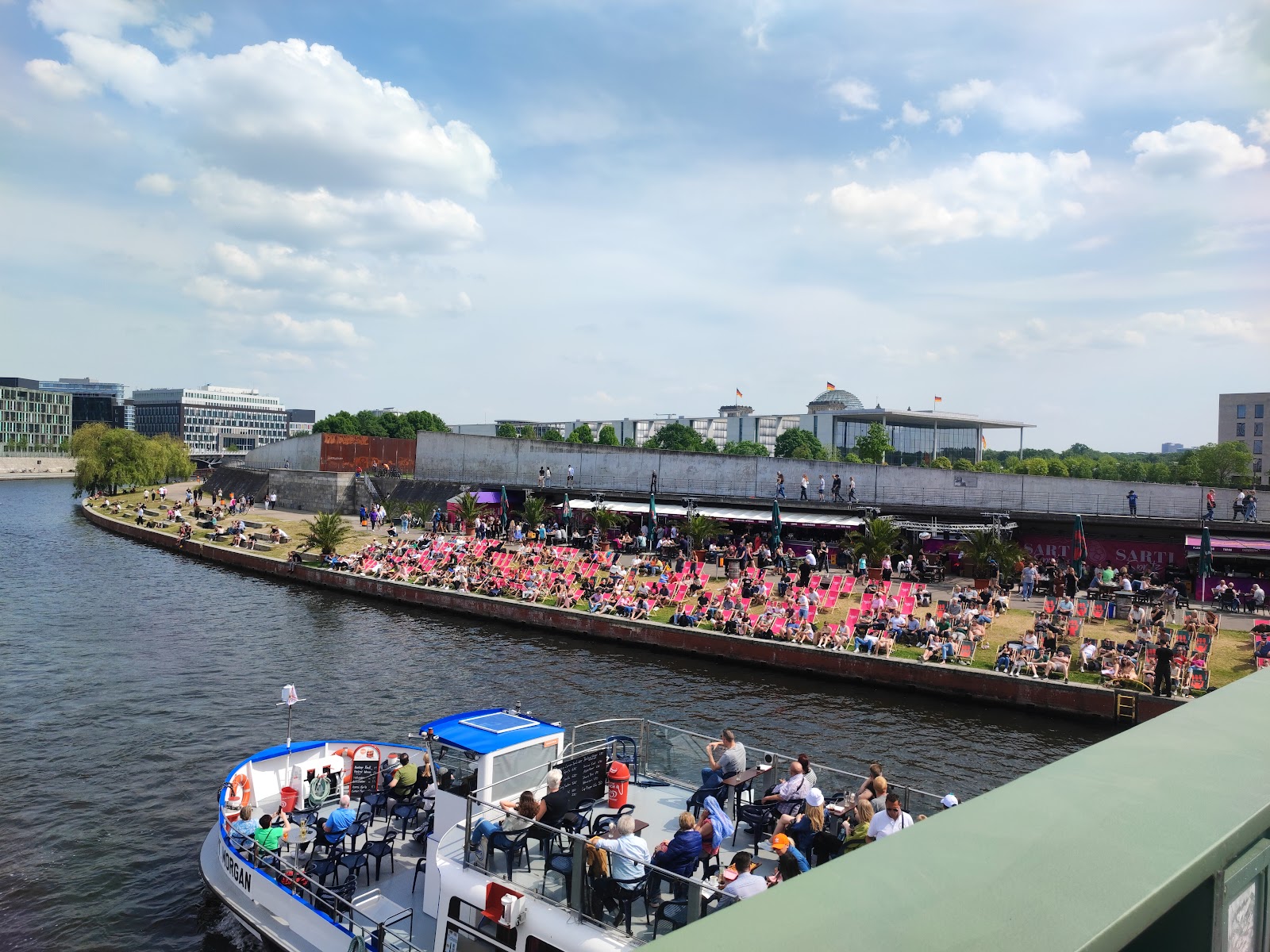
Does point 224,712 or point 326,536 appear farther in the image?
point 326,536

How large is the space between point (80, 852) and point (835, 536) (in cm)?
3254

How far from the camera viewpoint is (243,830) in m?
13.3

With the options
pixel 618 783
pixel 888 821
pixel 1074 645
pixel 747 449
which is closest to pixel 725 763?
pixel 618 783

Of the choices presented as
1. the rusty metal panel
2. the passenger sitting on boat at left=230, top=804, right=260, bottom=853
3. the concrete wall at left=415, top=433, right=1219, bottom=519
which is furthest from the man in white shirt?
the rusty metal panel

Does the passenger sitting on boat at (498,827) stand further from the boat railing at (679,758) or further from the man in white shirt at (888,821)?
the man in white shirt at (888,821)

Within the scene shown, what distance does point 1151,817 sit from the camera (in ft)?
7.30

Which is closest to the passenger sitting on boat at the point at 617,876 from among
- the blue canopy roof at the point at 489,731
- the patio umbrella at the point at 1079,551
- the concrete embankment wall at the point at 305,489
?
the blue canopy roof at the point at 489,731

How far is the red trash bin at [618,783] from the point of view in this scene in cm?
1099

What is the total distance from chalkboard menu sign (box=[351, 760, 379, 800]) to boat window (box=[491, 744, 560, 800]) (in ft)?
16.2

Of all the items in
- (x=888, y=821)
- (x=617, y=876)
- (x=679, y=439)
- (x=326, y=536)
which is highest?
(x=679, y=439)

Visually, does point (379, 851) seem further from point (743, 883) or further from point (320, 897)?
point (743, 883)

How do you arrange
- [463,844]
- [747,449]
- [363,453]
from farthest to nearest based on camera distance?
[747,449] < [363,453] < [463,844]

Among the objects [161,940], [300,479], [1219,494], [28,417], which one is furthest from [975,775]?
[28,417]

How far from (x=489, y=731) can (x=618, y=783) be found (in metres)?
1.76
